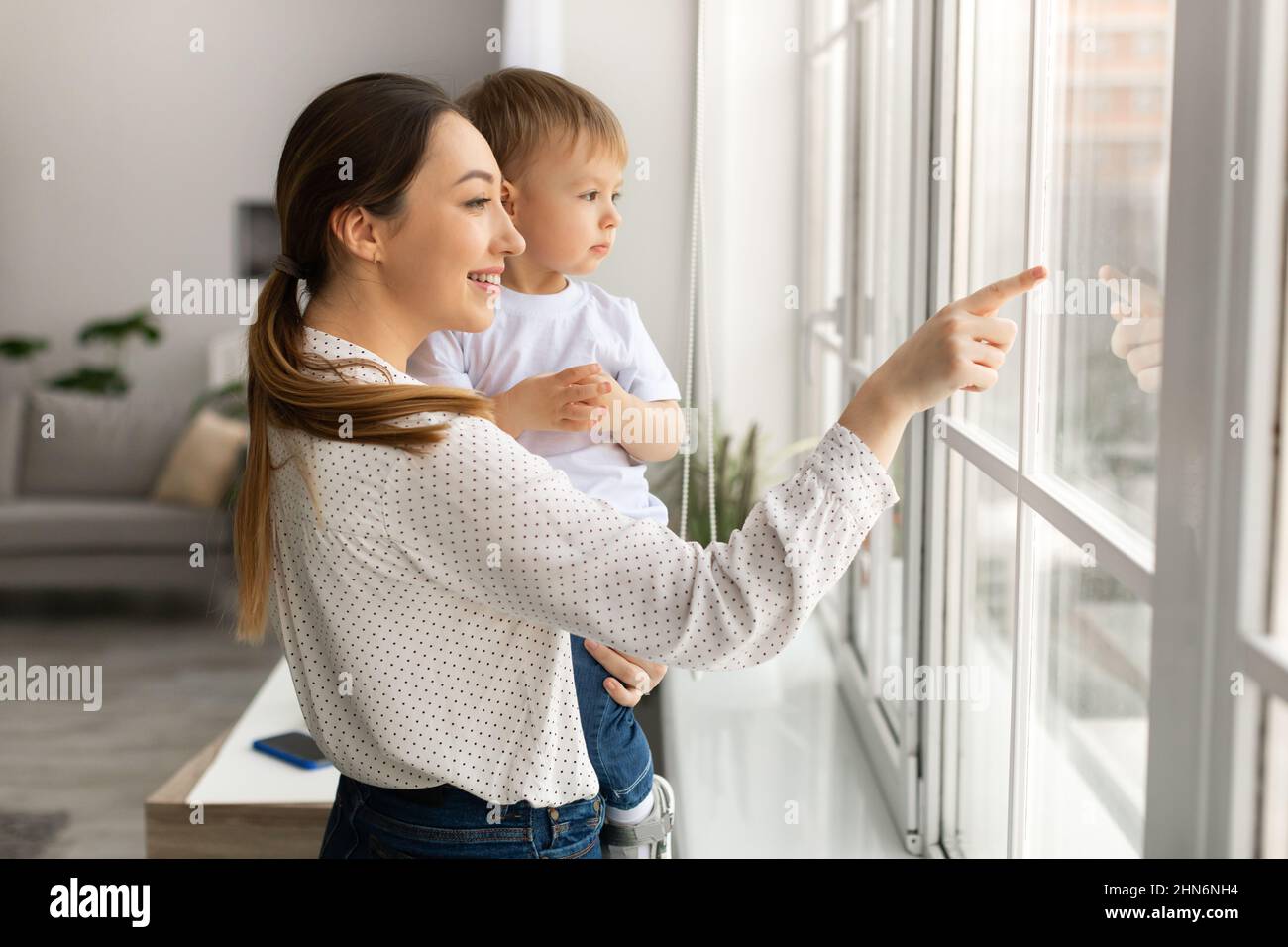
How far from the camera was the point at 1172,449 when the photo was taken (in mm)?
736

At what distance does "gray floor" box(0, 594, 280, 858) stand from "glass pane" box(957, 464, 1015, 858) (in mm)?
1906

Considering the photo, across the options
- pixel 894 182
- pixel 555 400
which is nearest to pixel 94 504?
pixel 894 182

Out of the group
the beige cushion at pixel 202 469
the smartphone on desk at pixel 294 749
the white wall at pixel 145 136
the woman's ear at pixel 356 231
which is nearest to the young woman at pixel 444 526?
the woman's ear at pixel 356 231

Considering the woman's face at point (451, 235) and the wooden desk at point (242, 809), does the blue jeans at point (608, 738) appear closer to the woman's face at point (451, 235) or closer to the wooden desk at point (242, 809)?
the woman's face at point (451, 235)

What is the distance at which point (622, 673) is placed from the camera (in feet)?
3.50

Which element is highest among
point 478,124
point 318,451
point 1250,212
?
point 478,124

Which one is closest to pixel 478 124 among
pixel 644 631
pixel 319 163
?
pixel 319 163

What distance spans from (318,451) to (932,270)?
76 centimetres

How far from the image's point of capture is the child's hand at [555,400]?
952 millimetres

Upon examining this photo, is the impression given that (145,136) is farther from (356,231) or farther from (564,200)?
(356,231)

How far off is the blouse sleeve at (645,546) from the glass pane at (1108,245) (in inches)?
7.9

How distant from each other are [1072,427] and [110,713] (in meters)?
3.26

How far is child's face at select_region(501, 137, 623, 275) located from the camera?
1.03 metres
